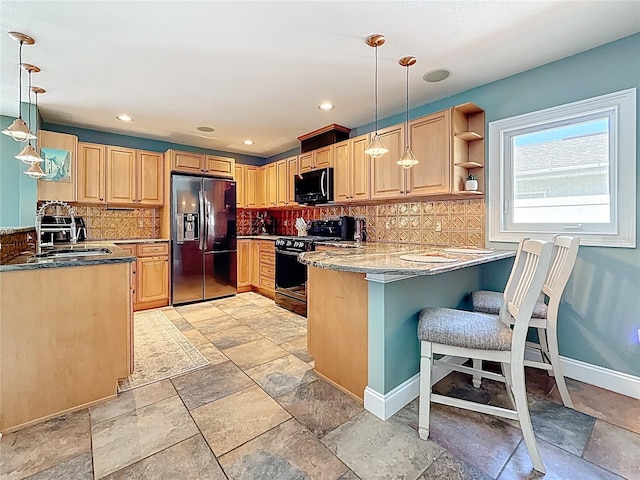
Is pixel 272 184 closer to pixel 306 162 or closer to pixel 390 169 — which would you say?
pixel 306 162

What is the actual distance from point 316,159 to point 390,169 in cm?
130

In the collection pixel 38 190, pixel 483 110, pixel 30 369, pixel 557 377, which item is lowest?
pixel 557 377

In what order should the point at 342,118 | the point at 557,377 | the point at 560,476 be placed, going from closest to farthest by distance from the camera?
the point at 560,476 < the point at 557,377 < the point at 342,118

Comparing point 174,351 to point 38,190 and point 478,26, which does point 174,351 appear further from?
point 478,26

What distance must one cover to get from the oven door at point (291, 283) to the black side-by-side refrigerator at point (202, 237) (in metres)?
0.93

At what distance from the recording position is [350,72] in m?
2.61

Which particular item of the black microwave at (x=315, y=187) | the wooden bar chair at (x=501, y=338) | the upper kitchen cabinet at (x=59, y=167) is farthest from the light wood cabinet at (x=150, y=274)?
the wooden bar chair at (x=501, y=338)

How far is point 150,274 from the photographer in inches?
160

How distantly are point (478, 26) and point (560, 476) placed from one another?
8.34ft

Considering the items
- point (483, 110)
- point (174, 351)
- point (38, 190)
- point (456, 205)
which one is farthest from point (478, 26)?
point (38, 190)

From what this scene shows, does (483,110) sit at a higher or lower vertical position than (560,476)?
higher

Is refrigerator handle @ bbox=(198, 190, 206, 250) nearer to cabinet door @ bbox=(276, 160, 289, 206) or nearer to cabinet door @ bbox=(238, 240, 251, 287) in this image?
cabinet door @ bbox=(238, 240, 251, 287)

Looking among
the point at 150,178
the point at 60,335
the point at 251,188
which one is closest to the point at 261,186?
the point at 251,188

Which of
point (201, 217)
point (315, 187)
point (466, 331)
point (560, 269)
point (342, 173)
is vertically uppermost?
point (342, 173)
